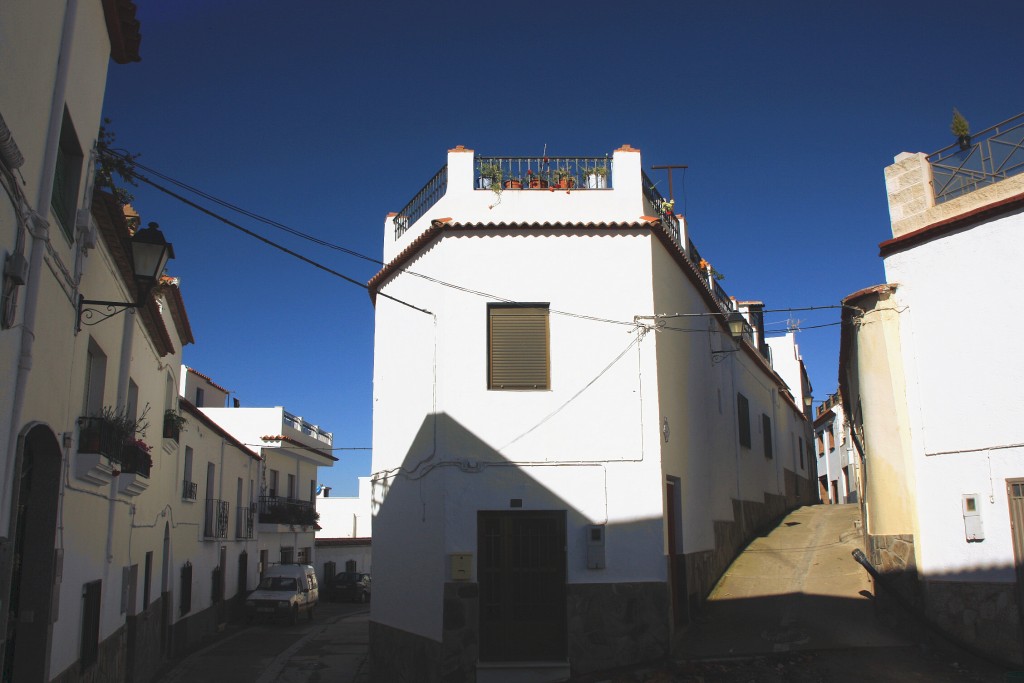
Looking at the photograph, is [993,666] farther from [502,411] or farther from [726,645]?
[502,411]

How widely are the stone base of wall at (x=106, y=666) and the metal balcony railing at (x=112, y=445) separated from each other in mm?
1914

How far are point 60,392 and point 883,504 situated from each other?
9.45 metres

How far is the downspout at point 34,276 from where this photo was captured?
19.5 ft

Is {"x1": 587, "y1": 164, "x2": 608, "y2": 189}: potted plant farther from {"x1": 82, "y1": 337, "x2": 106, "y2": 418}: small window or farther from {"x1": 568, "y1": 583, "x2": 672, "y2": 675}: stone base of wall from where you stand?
{"x1": 82, "y1": 337, "x2": 106, "y2": 418}: small window

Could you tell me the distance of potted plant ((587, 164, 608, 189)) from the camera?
1255cm

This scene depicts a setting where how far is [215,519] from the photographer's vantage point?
21859 mm

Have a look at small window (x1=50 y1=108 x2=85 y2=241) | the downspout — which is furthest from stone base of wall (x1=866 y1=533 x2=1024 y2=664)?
small window (x1=50 y1=108 x2=85 y2=241)

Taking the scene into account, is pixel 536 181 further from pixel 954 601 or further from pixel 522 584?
pixel 954 601

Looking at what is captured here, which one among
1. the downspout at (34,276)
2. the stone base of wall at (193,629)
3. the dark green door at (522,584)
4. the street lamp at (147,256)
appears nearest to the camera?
the downspout at (34,276)

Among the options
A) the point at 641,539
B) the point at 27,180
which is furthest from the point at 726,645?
the point at 27,180

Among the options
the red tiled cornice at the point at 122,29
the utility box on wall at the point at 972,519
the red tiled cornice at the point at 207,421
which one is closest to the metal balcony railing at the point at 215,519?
the red tiled cornice at the point at 207,421

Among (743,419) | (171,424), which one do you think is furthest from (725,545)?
(171,424)

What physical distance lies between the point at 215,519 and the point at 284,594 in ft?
14.8

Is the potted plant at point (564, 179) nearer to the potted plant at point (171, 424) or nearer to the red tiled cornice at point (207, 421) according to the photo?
the potted plant at point (171, 424)
